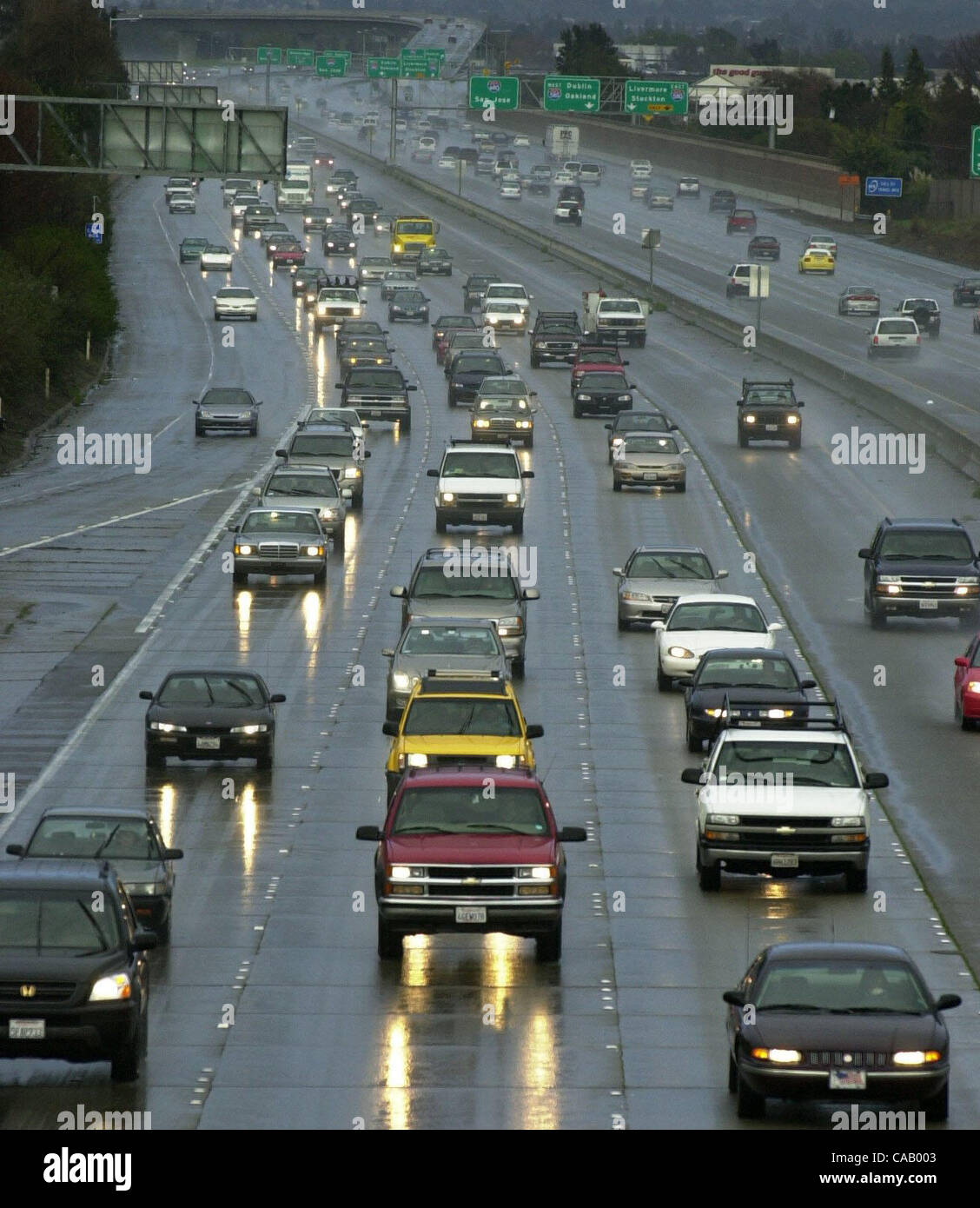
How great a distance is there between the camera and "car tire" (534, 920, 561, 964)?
70.1 feet

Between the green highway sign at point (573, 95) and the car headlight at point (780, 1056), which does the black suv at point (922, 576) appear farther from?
the green highway sign at point (573, 95)

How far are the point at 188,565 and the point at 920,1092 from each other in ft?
119

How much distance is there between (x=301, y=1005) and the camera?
65.9 feet

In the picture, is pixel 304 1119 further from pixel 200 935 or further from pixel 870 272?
pixel 870 272

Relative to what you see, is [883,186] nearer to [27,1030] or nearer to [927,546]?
[927,546]

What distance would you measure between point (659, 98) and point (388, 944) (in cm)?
9504

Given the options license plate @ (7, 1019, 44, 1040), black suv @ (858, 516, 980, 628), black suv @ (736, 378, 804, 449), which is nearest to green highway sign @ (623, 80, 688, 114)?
black suv @ (736, 378, 804, 449)

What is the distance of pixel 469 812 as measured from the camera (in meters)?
21.6

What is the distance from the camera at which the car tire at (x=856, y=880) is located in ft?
80.1

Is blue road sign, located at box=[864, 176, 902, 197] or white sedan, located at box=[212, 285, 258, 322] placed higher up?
blue road sign, located at box=[864, 176, 902, 197]

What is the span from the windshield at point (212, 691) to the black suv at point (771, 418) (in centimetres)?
3955

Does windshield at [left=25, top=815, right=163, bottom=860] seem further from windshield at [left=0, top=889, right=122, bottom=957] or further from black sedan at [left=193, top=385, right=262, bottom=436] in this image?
black sedan at [left=193, top=385, right=262, bottom=436]

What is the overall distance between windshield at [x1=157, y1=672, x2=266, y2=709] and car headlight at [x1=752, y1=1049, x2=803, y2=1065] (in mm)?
15851

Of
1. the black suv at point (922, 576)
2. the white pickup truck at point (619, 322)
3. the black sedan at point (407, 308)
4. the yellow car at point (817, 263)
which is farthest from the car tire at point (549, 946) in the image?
the yellow car at point (817, 263)
